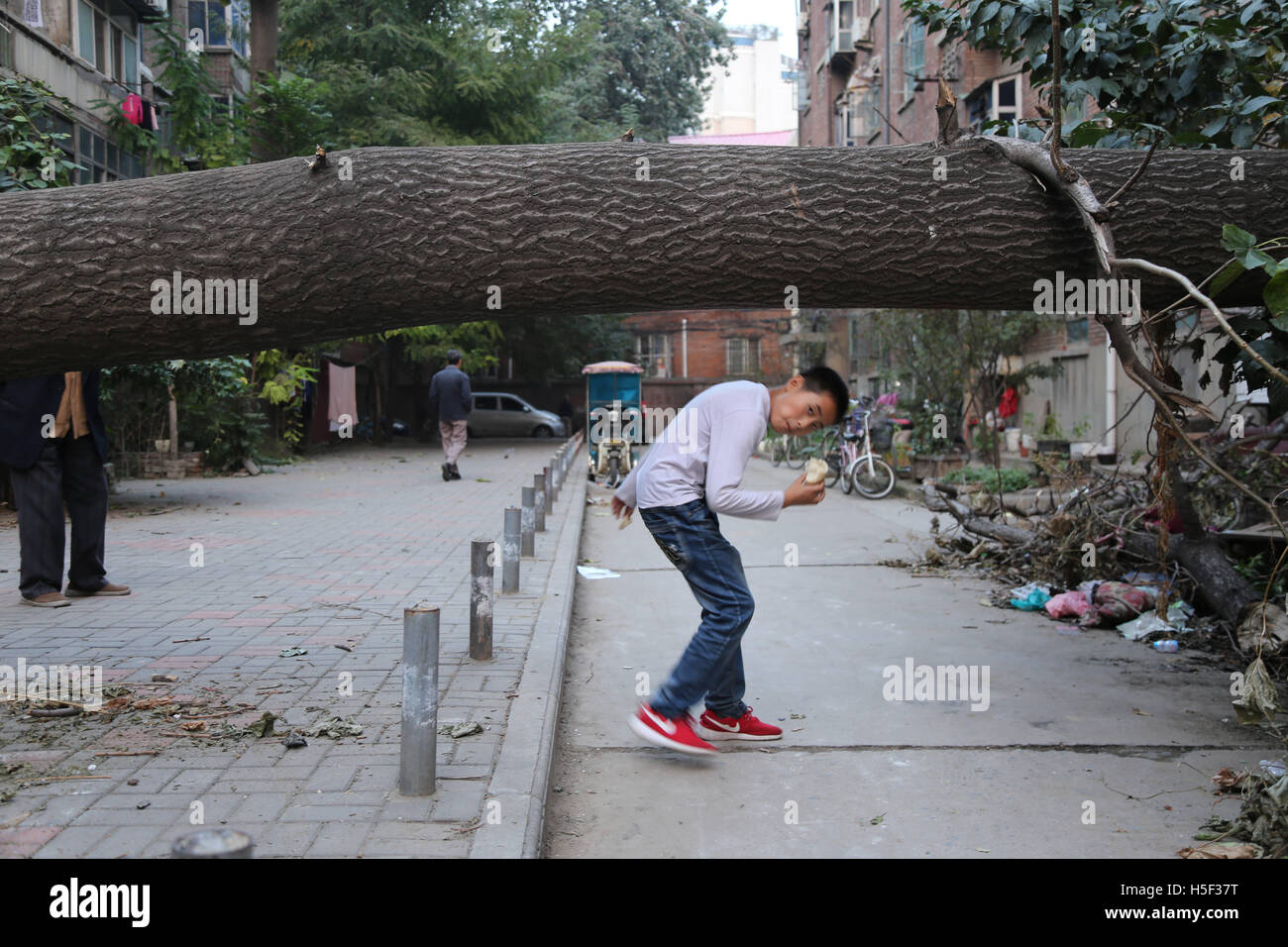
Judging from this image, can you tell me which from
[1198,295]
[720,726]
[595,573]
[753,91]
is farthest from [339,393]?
[753,91]

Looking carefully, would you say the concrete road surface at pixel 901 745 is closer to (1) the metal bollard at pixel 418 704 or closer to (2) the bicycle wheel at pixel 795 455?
(1) the metal bollard at pixel 418 704

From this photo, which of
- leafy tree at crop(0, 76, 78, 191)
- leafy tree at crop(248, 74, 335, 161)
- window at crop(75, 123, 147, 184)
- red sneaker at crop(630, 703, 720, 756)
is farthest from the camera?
leafy tree at crop(248, 74, 335, 161)

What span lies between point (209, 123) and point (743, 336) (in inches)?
1249

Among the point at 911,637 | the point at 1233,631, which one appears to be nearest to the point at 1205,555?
the point at 1233,631

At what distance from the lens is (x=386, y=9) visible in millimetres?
27406

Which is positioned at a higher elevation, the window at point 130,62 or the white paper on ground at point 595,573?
the window at point 130,62

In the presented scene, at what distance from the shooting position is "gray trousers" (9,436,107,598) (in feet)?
22.7

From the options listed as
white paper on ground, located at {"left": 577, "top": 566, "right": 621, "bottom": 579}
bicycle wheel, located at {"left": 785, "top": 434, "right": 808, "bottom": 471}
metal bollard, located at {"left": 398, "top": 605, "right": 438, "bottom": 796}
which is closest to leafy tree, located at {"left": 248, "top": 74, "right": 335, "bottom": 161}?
bicycle wheel, located at {"left": 785, "top": 434, "right": 808, "bottom": 471}

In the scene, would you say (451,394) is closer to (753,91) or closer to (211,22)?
(211,22)

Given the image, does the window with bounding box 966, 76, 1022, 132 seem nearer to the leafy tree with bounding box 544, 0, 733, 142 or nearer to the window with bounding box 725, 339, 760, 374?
the leafy tree with bounding box 544, 0, 733, 142

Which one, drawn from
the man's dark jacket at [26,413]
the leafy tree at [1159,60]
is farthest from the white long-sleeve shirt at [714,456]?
the man's dark jacket at [26,413]

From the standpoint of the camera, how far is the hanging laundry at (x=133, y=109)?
18.9 metres

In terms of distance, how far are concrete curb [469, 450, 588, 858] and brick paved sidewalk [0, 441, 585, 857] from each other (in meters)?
0.01

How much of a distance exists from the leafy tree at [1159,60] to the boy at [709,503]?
8.33 feet
